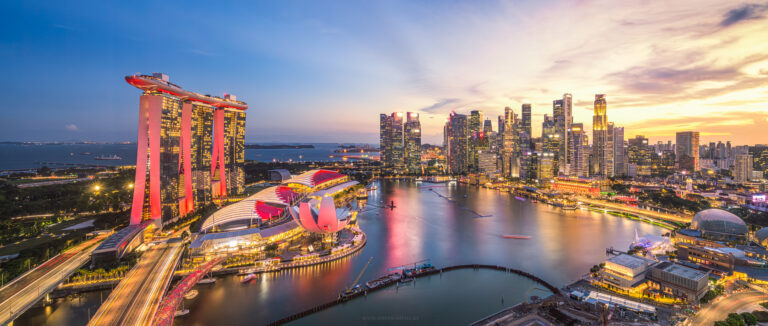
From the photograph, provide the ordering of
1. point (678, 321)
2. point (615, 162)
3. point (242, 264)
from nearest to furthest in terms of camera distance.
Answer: point (678, 321), point (242, 264), point (615, 162)

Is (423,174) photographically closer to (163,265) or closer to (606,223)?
(606,223)

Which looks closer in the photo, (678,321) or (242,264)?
(678,321)

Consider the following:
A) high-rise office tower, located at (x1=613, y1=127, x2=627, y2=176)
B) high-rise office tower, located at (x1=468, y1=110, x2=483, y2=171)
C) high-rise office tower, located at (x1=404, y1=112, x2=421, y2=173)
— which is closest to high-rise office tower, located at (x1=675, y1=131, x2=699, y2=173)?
high-rise office tower, located at (x1=613, y1=127, x2=627, y2=176)

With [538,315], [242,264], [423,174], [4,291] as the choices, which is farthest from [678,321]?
[423,174]

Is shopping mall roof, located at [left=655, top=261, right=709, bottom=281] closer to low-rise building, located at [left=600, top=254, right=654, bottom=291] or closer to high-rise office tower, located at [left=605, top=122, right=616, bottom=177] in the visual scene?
low-rise building, located at [left=600, top=254, right=654, bottom=291]

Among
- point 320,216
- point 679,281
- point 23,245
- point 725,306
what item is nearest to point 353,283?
point 320,216

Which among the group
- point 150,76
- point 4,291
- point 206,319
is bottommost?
point 206,319

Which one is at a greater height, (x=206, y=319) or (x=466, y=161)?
(x=466, y=161)

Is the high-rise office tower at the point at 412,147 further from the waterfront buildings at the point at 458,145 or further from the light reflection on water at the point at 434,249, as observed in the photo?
the light reflection on water at the point at 434,249
